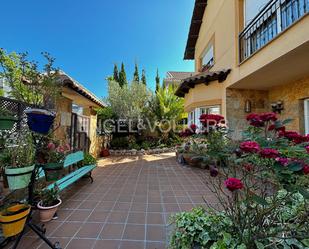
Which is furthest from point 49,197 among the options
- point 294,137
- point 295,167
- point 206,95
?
point 206,95

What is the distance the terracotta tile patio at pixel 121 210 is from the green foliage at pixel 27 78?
8.81 feet

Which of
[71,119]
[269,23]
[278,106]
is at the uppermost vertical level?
[269,23]

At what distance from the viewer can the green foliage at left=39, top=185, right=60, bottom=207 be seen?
3.51m

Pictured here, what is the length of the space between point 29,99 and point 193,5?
10.6 meters

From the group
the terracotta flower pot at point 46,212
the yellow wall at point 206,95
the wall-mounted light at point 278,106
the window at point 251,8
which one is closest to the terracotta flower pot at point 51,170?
the terracotta flower pot at point 46,212

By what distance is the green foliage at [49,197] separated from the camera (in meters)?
3.51

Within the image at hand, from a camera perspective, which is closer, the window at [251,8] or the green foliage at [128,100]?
the window at [251,8]

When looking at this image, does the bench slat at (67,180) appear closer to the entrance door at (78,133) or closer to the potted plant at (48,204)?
the potted plant at (48,204)

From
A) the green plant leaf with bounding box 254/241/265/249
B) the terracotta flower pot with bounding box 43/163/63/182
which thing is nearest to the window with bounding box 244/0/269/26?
the green plant leaf with bounding box 254/241/265/249

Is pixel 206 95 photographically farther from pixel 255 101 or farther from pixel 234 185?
pixel 234 185

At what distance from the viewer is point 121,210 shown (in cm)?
393

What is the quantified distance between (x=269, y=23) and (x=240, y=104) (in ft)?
9.80

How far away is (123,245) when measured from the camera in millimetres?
Answer: 2748

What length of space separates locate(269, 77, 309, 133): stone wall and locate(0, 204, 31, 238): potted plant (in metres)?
7.14
